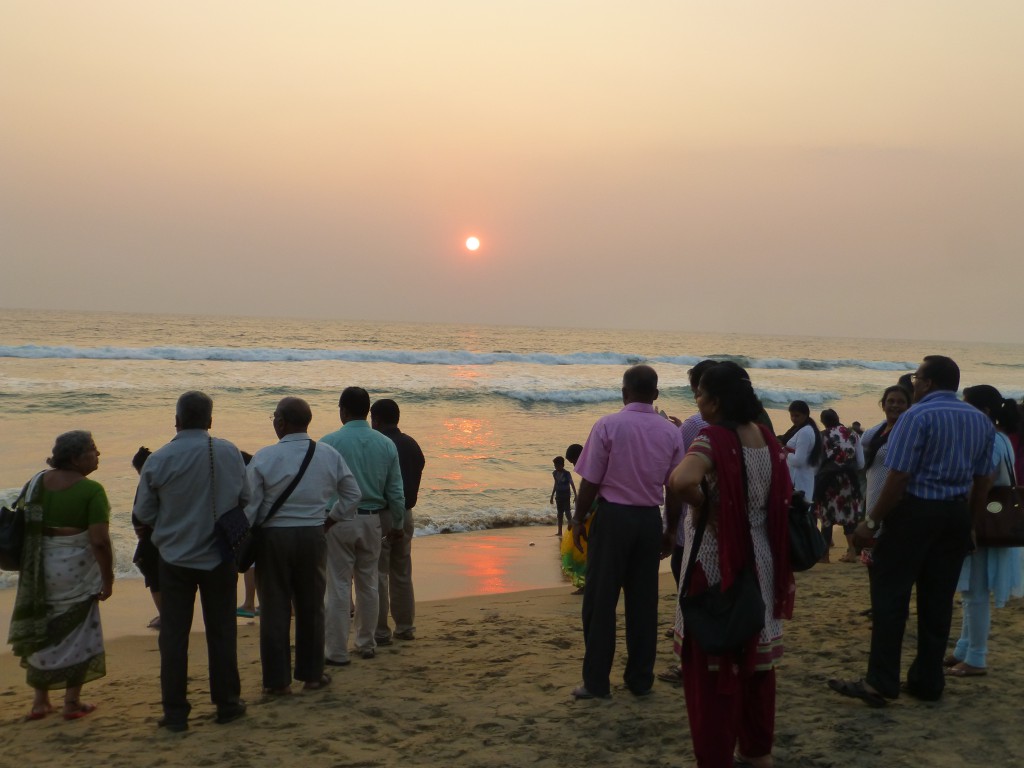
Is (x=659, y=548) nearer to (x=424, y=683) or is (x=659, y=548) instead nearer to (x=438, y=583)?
(x=424, y=683)

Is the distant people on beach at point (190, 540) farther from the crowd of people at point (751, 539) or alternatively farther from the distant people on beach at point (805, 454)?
the distant people on beach at point (805, 454)

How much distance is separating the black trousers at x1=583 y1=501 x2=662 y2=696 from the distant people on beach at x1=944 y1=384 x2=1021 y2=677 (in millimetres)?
1743

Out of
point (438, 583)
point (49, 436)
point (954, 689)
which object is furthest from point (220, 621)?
point (49, 436)

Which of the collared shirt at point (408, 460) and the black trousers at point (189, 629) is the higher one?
the collared shirt at point (408, 460)

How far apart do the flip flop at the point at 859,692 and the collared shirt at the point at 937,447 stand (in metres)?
1.08

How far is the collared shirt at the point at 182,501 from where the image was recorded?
4605mm

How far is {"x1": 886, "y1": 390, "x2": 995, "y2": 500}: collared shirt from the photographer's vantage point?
4.46m

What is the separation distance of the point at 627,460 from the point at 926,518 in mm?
1520

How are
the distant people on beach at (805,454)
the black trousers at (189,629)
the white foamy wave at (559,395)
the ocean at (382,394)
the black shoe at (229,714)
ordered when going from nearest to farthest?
the black trousers at (189,629) → the black shoe at (229,714) → the distant people on beach at (805,454) → the ocean at (382,394) → the white foamy wave at (559,395)

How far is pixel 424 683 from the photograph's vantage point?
5543mm

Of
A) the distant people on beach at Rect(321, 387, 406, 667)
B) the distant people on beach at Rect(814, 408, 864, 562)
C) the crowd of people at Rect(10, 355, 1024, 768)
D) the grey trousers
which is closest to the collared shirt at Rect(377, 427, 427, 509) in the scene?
the grey trousers

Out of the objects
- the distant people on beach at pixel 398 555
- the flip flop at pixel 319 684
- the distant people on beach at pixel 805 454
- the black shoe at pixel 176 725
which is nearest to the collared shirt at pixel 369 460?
the distant people on beach at pixel 398 555

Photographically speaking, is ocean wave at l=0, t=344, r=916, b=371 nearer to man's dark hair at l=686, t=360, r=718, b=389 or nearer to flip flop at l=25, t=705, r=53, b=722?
flip flop at l=25, t=705, r=53, b=722

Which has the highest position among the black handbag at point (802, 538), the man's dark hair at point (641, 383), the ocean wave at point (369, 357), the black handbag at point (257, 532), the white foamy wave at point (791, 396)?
the man's dark hair at point (641, 383)
